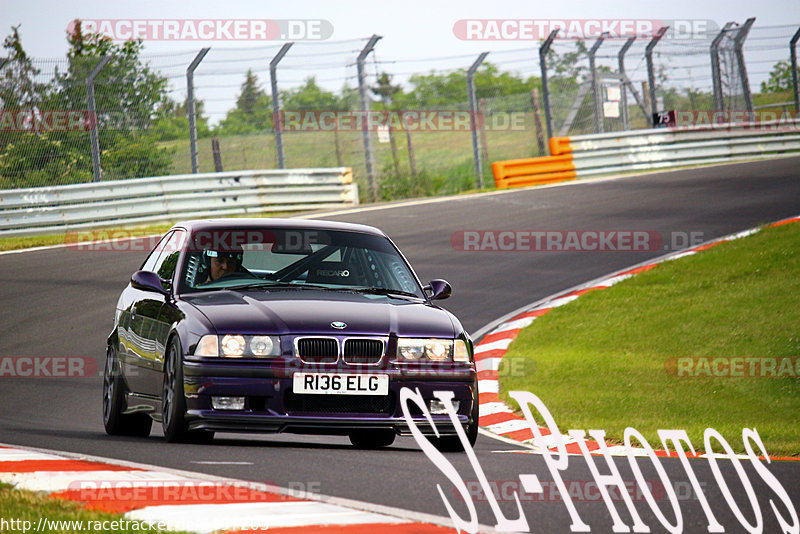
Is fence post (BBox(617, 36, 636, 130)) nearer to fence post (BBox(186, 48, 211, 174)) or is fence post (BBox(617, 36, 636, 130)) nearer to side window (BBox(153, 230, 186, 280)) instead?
fence post (BBox(186, 48, 211, 174))

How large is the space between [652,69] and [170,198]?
12.8 meters

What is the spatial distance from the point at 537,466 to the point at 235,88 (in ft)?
55.0

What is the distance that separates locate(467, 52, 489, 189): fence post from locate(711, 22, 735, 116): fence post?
6293 mm

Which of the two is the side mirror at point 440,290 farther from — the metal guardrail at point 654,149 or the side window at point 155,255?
the metal guardrail at point 654,149

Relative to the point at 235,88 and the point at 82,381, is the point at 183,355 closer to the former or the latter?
the point at 82,381

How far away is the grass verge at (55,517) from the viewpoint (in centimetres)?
426

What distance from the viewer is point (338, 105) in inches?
959

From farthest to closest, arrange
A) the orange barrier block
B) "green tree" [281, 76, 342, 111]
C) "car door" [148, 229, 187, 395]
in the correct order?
the orange barrier block
"green tree" [281, 76, 342, 111]
"car door" [148, 229, 187, 395]

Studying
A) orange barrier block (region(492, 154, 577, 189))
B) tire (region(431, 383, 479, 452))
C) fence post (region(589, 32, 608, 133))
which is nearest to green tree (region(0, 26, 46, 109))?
orange barrier block (region(492, 154, 577, 189))

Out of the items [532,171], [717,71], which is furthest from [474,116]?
[717,71]

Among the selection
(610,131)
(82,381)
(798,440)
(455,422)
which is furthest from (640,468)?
(610,131)

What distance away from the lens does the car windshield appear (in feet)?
24.9

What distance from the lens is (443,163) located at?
29.0 metres

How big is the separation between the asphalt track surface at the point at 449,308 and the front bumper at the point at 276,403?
17 centimetres
